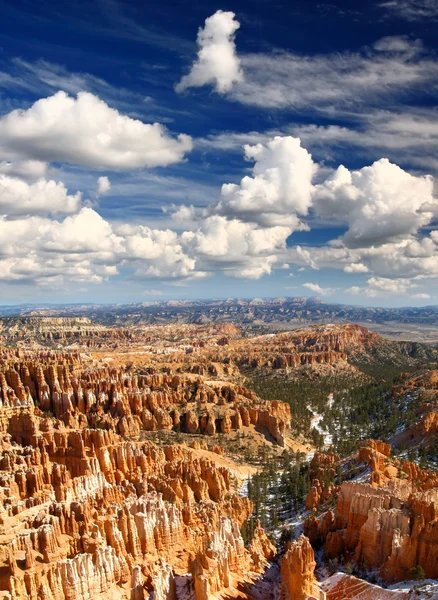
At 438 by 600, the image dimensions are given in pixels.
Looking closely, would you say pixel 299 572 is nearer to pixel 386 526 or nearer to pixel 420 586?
pixel 420 586

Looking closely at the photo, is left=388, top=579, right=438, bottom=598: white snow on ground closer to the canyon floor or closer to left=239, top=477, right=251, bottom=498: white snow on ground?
the canyon floor

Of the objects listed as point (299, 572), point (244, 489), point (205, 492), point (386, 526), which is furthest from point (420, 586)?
point (244, 489)

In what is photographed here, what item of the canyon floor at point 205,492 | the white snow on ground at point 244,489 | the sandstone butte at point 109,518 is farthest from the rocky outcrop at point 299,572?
the white snow on ground at point 244,489

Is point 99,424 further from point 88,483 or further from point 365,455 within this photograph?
point 365,455

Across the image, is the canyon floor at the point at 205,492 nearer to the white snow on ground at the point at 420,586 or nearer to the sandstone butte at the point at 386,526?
the sandstone butte at the point at 386,526

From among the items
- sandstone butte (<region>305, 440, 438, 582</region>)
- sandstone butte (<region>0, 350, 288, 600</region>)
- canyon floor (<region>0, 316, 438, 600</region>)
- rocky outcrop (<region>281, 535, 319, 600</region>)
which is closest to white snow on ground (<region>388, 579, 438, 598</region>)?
canyon floor (<region>0, 316, 438, 600</region>)

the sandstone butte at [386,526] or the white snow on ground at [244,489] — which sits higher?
the sandstone butte at [386,526]
